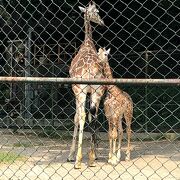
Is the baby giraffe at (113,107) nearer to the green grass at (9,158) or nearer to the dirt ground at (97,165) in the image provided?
the dirt ground at (97,165)

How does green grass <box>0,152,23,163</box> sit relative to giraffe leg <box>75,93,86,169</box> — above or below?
below

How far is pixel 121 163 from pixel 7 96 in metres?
7.93

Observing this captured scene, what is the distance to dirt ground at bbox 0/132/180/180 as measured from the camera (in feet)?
21.3

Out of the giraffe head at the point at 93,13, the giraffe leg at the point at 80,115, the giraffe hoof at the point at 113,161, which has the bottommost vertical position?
the giraffe hoof at the point at 113,161

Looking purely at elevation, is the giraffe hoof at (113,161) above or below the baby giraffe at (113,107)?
below

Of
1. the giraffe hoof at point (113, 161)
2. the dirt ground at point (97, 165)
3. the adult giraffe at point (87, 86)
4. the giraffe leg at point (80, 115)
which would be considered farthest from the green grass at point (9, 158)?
the giraffe hoof at point (113, 161)

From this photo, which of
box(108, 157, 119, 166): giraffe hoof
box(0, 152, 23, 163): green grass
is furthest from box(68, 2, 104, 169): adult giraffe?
box(0, 152, 23, 163): green grass

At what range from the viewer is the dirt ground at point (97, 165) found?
256 inches

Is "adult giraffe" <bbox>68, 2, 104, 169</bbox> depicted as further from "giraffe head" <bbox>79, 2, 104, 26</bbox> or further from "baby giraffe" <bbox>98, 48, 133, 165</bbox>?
"baby giraffe" <bbox>98, 48, 133, 165</bbox>

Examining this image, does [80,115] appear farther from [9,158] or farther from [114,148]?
[9,158]

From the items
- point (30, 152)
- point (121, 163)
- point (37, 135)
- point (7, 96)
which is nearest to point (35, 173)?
point (121, 163)

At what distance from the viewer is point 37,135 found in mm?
11578

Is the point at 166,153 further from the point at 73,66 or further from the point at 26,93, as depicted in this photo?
the point at 26,93

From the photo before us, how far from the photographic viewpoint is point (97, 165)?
24.0ft
